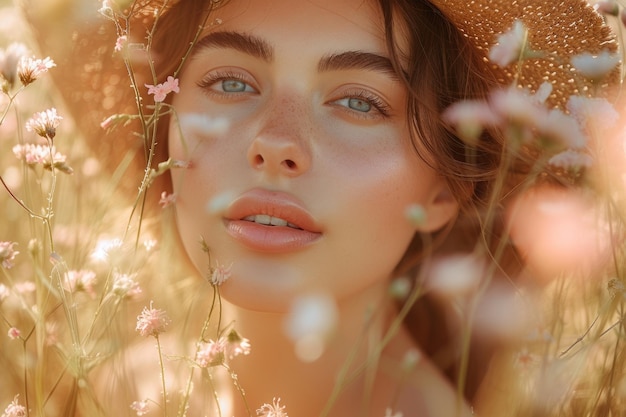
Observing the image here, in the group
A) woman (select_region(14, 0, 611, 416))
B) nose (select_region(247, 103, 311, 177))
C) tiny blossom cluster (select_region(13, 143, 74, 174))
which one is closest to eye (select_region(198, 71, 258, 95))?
woman (select_region(14, 0, 611, 416))

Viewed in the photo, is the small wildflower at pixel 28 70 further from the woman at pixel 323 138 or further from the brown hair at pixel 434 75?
the brown hair at pixel 434 75

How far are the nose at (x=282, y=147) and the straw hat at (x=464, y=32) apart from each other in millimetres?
374

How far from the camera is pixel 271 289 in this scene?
1.55 meters

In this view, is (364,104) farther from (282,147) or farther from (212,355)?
(212,355)

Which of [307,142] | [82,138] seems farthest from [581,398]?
[82,138]

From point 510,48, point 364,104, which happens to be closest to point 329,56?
point 364,104

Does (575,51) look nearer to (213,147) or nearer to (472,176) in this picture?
(472,176)

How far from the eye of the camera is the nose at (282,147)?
1.47 m

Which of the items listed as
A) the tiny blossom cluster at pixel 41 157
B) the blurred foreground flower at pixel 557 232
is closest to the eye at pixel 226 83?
the tiny blossom cluster at pixel 41 157

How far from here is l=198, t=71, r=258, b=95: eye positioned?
1.63m

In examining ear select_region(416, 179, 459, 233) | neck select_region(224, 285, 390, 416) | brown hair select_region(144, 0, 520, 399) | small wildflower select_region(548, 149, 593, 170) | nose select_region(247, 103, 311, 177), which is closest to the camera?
small wildflower select_region(548, 149, 593, 170)

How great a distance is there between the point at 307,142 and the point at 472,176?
0.41 meters

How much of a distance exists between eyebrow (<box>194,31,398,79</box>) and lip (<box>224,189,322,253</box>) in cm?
27

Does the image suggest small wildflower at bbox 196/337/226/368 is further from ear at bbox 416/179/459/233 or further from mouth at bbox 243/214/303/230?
ear at bbox 416/179/459/233
